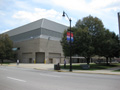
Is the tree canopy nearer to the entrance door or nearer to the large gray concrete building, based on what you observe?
the large gray concrete building

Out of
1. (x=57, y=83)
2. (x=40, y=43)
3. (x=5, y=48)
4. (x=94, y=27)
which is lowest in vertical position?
(x=57, y=83)

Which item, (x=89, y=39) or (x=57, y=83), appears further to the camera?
(x=89, y=39)

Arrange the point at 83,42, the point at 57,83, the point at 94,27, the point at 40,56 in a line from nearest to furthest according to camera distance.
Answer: the point at 57,83, the point at 83,42, the point at 94,27, the point at 40,56

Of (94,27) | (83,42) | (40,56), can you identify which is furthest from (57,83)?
(40,56)

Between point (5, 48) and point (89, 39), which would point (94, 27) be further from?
point (5, 48)

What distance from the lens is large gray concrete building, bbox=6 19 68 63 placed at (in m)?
54.4

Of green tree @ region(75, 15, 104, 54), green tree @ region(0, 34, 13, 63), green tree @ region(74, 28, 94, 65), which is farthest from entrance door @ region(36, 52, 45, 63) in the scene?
green tree @ region(74, 28, 94, 65)

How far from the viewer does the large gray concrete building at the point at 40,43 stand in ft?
179

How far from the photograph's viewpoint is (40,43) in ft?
174

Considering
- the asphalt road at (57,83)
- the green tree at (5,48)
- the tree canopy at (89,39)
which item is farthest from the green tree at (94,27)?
the green tree at (5,48)

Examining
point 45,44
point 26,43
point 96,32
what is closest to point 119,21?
point 96,32

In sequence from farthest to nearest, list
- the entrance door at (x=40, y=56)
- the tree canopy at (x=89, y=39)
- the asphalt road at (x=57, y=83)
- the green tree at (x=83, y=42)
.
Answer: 1. the entrance door at (x=40, y=56)
2. the tree canopy at (x=89, y=39)
3. the green tree at (x=83, y=42)
4. the asphalt road at (x=57, y=83)

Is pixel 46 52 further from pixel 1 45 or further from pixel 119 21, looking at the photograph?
pixel 119 21

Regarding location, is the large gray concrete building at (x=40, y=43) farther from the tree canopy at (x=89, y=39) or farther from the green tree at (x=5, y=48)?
the tree canopy at (x=89, y=39)
